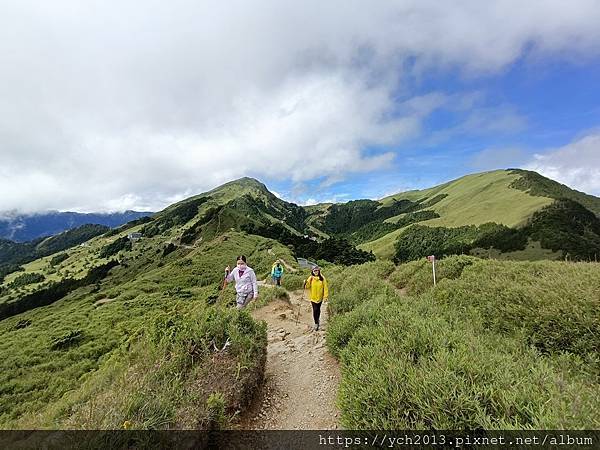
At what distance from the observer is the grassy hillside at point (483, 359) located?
3898 mm

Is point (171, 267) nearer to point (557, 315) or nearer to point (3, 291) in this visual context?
point (557, 315)

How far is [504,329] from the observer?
25.0ft

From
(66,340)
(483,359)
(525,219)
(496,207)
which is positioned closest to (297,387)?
(483,359)

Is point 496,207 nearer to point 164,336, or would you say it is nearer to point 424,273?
point 424,273

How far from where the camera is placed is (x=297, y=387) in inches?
299

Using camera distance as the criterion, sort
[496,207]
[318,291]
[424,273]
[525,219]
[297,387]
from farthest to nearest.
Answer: [496,207], [525,219], [424,273], [318,291], [297,387]

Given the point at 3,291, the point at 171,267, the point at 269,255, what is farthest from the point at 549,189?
the point at 3,291

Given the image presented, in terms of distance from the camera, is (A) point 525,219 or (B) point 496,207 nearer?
(A) point 525,219

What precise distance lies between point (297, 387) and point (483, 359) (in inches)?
174

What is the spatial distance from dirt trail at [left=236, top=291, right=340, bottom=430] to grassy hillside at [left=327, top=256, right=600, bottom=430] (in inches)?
32.5

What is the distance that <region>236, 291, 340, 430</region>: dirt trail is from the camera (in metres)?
6.29

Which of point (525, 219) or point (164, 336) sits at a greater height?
point (525, 219)

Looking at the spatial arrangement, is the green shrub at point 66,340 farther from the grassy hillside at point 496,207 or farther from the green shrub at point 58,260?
the green shrub at point 58,260

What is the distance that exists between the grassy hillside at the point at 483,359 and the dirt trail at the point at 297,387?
2.71ft
